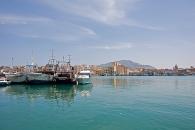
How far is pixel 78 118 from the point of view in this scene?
28.8m

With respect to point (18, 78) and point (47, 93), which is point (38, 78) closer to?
point (18, 78)

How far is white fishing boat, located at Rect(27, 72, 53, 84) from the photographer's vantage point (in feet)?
290

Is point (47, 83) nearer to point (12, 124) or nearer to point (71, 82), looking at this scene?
point (71, 82)

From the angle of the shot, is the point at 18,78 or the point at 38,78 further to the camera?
the point at 18,78

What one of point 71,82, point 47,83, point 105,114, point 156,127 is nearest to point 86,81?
point 71,82

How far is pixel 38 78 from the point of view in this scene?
290 feet

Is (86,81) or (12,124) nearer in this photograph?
(12,124)

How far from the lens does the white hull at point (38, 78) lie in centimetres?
8831

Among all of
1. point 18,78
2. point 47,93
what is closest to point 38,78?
point 18,78

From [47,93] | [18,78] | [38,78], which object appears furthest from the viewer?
[18,78]

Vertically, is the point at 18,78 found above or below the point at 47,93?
above

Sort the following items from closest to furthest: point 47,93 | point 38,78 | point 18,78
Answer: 1. point 47,93
2. point 38,78
3. point 18,78

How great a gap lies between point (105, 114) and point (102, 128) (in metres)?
7.20

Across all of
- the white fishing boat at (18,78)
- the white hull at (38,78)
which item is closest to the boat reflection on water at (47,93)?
the white hull at (38,78)
